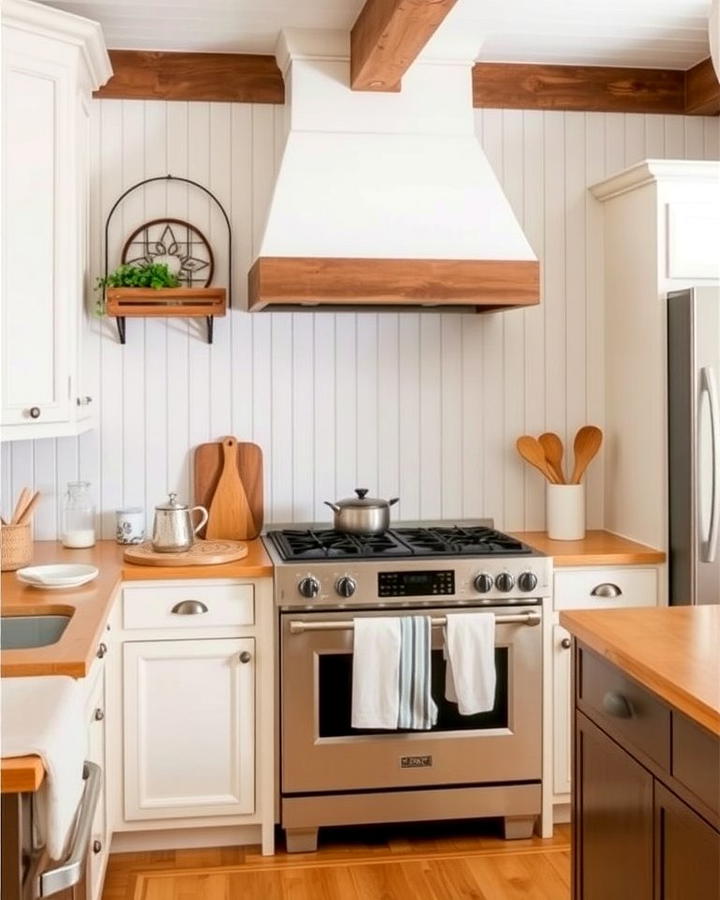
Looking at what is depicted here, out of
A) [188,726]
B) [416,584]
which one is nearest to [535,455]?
[416,584]

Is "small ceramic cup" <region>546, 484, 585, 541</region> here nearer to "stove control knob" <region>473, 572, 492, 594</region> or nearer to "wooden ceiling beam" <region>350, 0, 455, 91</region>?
"stove control knob" <region>473, 572, 492, 594</region>

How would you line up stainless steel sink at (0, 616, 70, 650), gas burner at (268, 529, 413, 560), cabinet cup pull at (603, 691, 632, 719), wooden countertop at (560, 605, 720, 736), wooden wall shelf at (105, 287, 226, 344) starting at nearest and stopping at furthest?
wooden countertop at (560, 605, 720, 736), cabinet cup pull at (603, 691, 632, 719), stainless steel sink at (0, 616, 70, 650), gas burner at (268, 529, 413, 560), wooden wall shelf at (105, 287, 226, 344)

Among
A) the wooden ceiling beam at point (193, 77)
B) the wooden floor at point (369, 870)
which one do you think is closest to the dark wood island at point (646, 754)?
the wooden floor at point (369, 870)

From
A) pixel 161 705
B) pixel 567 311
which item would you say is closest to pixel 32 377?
pixel 161 705

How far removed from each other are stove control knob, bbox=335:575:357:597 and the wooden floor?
82 cm

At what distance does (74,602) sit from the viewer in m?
2.82

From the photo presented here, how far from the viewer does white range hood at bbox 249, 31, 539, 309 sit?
11.1 feet

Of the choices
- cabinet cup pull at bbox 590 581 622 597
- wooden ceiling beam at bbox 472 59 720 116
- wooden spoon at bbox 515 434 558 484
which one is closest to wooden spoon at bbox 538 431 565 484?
wooden spoon at bbox 515 434 558 484

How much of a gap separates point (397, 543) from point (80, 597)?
3.63 feet

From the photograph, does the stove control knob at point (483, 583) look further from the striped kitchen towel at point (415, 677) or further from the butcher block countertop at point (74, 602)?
the butcher block countertop at point (74, 602)

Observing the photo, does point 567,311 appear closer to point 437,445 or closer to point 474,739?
point 437,445

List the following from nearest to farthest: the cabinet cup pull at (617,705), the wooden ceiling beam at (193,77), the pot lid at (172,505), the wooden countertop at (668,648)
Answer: the wooden countertop at (668,648) < the cabinet cup pull at (617,705) < the pot lid at (172,505) < the wooden ceiling beam at (193,77)

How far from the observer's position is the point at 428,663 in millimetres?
3285

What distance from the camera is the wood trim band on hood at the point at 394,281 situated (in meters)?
3.34
